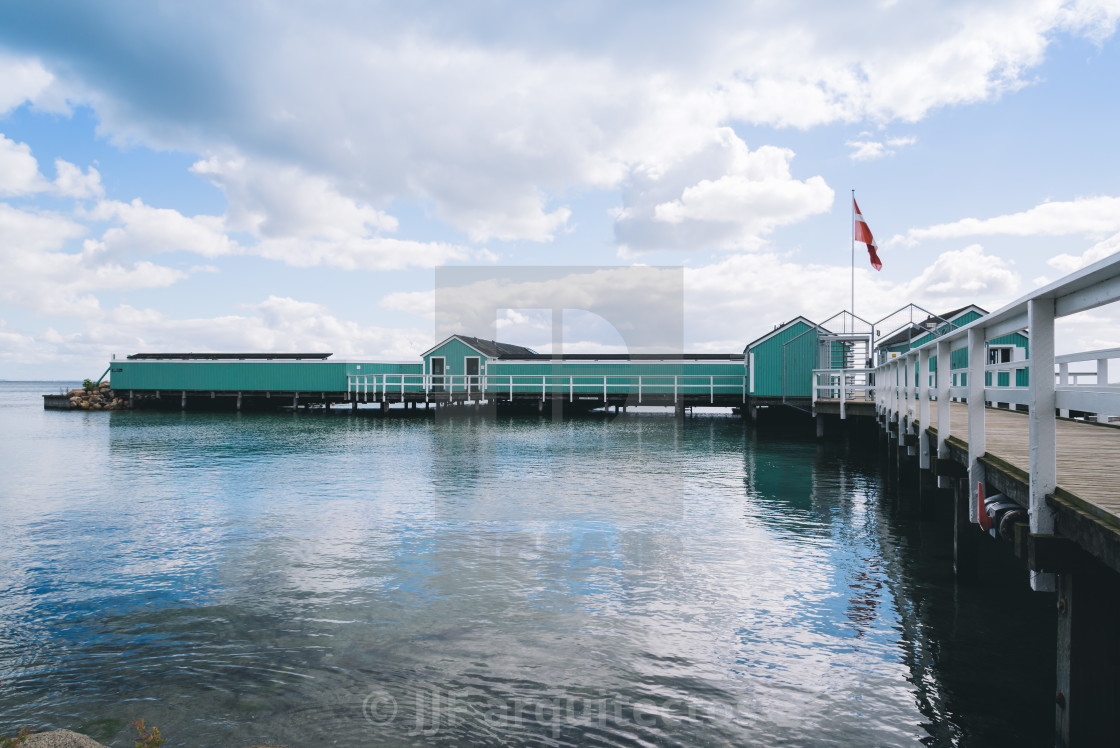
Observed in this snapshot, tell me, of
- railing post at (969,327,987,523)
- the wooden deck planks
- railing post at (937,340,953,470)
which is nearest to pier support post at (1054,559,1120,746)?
the wooden deck planks

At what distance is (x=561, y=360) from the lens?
38125 millimetres

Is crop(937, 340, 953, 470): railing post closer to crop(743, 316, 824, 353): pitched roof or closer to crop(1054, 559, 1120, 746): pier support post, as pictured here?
crop(1054, 559, 1120, 746): pier support post

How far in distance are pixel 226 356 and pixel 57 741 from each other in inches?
1721

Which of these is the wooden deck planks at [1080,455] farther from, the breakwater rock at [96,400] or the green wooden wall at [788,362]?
the breakwater rock at [96,400]

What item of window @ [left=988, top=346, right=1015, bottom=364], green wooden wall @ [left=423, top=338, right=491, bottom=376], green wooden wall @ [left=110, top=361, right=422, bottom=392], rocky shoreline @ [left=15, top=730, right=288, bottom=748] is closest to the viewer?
rocky shoreline @ [left=15, top=730, right=288, bottom=748]

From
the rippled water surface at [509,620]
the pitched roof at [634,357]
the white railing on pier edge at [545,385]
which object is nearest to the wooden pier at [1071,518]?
the rippled water surface at [509,620]

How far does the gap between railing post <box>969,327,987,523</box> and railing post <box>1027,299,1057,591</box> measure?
1.62m

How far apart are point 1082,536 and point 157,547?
982cm

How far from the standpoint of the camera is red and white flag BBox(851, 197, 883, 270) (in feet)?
92.1

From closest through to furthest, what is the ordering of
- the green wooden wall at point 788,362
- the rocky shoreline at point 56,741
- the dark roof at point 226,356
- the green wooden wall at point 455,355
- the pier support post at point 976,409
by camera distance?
the rocky shoreline at point 56,741
the pier support post at point 976,409
the green wooden wall at point 788,362
the green wooden wall at point 455,355
the dark roof at point 226,356

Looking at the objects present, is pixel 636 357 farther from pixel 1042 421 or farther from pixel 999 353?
pixel 1042 421

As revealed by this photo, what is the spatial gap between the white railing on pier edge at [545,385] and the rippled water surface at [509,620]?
22331mm

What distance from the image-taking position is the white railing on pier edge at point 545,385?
3588 centimetres

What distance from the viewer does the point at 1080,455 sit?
5941mm
